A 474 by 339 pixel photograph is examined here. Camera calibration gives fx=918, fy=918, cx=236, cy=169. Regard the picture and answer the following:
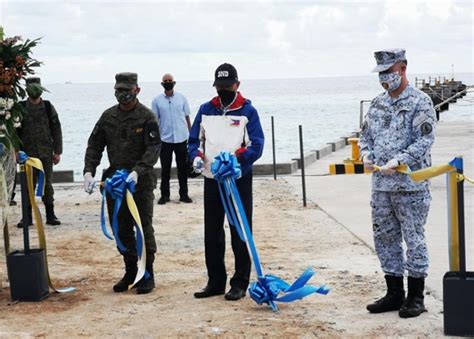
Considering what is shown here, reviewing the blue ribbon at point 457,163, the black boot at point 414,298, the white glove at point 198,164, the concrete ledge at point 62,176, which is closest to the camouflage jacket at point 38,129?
the white glove at point 198,164

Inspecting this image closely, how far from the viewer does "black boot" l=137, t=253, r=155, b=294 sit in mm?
7301

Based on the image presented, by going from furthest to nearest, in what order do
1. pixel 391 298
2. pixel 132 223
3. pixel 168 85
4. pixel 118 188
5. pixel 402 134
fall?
pixel 168 85 < pixel 132 223 < pixel 118 188 < pixel 391 298 < pixel 402 134

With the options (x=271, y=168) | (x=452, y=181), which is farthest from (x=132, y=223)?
(x=271, y=168)

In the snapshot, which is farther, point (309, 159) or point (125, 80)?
point (309, 159)

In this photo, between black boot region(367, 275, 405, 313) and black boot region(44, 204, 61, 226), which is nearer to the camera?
black boot region(367, 275, 405, 313)

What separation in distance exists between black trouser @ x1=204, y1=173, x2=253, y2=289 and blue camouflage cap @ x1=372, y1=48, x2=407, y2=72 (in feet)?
4.63

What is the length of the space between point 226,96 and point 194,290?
1.58m

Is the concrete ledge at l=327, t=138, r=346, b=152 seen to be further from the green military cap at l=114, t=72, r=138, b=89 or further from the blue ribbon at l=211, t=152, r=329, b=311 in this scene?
the blue ribbon at l=211, t=152, r=329, b=311

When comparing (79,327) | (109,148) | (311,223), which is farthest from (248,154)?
(311,223)

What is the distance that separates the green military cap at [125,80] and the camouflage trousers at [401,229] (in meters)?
2.20

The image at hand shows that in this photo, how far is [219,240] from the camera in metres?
7.15

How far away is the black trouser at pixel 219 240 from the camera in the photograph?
23.1ft

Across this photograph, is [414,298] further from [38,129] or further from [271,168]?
[271,168]

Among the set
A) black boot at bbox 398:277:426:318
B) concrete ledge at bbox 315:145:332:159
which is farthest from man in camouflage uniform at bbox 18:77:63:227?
concrete ledge at bbox 315:145:332:159
